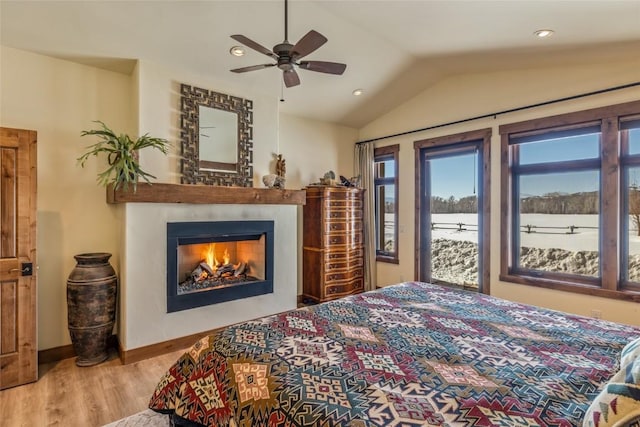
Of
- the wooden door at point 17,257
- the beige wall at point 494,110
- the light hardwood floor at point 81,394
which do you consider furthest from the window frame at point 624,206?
the wooden door at point 17,257

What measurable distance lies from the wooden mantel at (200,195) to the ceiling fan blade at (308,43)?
1712mm

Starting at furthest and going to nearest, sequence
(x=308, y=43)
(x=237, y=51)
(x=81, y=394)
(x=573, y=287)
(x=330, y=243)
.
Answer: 1. (x=330, y=243)
2. (x=573, y=287)
3. (x=237, y=51)
4. (x=81, y=394)
5. (x=308, y=43)

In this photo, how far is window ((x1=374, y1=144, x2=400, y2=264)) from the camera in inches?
211

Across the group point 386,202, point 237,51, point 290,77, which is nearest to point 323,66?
point 290,77

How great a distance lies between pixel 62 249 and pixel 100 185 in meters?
0.70

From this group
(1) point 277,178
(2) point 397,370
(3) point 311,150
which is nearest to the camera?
(2) point 397,370

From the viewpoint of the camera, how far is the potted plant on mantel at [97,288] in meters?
2.94

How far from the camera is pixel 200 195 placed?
3410 mm

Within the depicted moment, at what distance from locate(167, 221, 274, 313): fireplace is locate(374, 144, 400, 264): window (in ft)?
7.35

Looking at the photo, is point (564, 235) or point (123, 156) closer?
point (123, 156)

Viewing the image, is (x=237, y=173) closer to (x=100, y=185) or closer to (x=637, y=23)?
(x=100, y=185)

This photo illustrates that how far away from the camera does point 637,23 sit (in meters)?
2.63

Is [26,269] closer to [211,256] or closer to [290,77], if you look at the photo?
[211,256]

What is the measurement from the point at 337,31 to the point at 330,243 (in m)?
2.76
